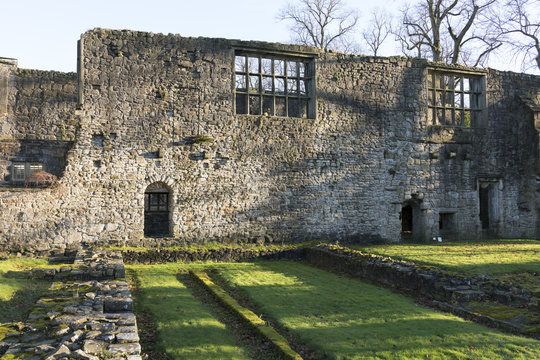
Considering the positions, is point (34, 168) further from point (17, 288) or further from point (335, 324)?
point (335, 324)

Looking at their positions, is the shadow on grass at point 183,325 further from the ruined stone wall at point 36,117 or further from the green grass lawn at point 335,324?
the ruined stone wall at point 36,117

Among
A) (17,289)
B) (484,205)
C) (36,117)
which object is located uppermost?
(36,117)

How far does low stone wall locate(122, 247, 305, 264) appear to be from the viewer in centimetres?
1228

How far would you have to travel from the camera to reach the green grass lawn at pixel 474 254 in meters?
10.3

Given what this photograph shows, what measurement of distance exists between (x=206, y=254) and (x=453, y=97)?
1094 cm

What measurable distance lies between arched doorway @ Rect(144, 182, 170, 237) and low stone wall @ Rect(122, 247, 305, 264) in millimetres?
4653

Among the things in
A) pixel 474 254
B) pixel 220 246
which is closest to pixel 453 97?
pixel 474 254

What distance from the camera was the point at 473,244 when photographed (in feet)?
49.2

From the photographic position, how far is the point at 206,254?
13008 millimetres

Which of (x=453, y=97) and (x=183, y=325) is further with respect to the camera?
(x=453, y=97)

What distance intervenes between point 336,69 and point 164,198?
8.68m

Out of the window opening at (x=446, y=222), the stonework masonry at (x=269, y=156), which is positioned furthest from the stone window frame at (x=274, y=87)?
the window opening at (x=446, y=222)

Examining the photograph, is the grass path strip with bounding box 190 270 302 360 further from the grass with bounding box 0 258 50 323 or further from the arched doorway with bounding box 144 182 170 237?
the arched doorway with bounding box 144 182 170 237

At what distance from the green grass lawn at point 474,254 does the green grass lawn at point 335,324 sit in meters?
2.30
